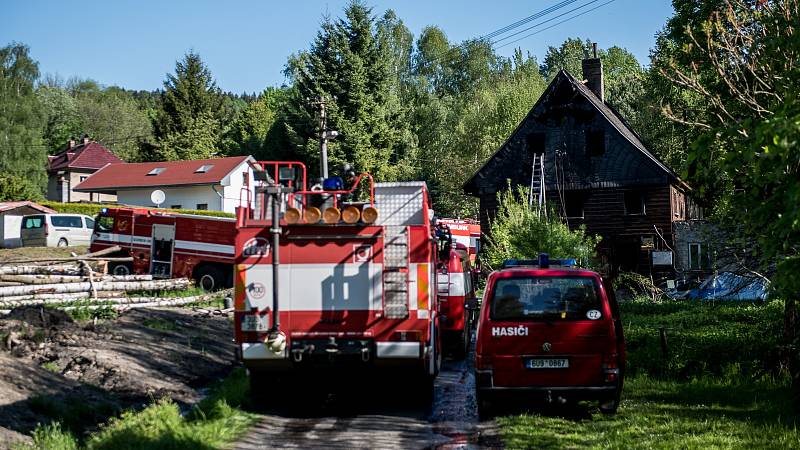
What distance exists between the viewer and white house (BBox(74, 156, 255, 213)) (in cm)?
5669

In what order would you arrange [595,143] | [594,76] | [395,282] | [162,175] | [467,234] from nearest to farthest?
1. [395,282]
2. [467,234]
3. [595,143]
4. [594,76]
5. [162,175]

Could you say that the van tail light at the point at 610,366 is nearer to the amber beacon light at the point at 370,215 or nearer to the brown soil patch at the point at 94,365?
the amber beacon light at the point at 370,215

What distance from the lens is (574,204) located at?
148 feet

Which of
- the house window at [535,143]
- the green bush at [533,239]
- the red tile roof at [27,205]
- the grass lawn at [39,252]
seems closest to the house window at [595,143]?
the house window at [535,143]

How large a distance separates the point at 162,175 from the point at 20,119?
51.2ft

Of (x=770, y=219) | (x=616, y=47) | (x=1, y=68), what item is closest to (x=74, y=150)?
(x=1, y=68)

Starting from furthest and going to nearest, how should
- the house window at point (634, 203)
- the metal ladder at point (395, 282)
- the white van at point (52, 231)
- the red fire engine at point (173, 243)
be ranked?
the house window at point (634, 203), the white van at point (52, 231), the red fire engine at point (173, 243), the metal ladder at point (395, 282)

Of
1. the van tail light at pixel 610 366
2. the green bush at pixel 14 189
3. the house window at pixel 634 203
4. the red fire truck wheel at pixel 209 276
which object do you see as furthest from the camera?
the green bush at pixel 14 189

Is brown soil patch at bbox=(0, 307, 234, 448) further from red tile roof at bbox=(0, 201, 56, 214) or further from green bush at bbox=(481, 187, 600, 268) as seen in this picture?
red tile roof at bbox=(0, 201, 56, 214)

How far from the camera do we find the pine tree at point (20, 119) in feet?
214

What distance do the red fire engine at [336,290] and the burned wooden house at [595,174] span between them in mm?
32255

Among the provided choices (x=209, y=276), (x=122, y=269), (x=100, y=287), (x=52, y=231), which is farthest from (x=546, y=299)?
(x=52, y=231)

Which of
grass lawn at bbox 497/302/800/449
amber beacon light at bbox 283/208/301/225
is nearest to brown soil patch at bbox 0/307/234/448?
amber beacon light at bbox 283/208/301/225

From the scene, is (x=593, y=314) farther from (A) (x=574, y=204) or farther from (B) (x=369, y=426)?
(A) (x=574, y=204)
